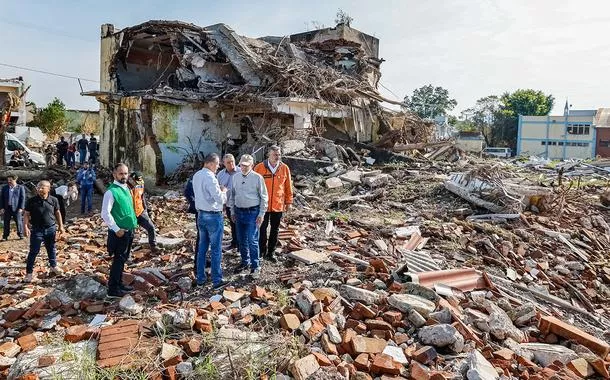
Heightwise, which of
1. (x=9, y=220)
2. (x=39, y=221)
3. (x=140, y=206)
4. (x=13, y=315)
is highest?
(x=140, y=206)

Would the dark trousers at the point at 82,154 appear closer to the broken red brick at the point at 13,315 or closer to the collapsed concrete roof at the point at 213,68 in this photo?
the collapsed concrete roof at the point at 213,68

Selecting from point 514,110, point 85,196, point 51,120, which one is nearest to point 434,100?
point 514,110

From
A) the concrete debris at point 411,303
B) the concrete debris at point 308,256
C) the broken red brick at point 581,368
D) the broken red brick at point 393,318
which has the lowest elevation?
the broken red brick at point 581,368

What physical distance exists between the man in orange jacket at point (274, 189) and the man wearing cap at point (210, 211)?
2.74ft

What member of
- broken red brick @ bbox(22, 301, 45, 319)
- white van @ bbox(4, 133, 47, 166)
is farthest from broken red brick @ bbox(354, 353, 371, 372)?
white van @ bbox(4, 133, 47, 166)

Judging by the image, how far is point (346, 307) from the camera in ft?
15.1

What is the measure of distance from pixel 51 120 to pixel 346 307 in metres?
29.3

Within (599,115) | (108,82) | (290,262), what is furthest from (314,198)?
(599,115)

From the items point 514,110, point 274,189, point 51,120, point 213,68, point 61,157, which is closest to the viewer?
point 274,189

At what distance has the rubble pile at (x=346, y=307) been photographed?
3648mm

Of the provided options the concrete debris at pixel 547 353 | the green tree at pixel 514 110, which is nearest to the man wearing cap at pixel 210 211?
the concrete debris at pixel 547 353

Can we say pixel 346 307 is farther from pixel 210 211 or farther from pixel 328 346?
Result: pixel 210 211

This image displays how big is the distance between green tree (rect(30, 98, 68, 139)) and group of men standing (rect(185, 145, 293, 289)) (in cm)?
2679

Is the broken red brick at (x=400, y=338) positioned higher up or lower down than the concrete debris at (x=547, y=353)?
higher up
